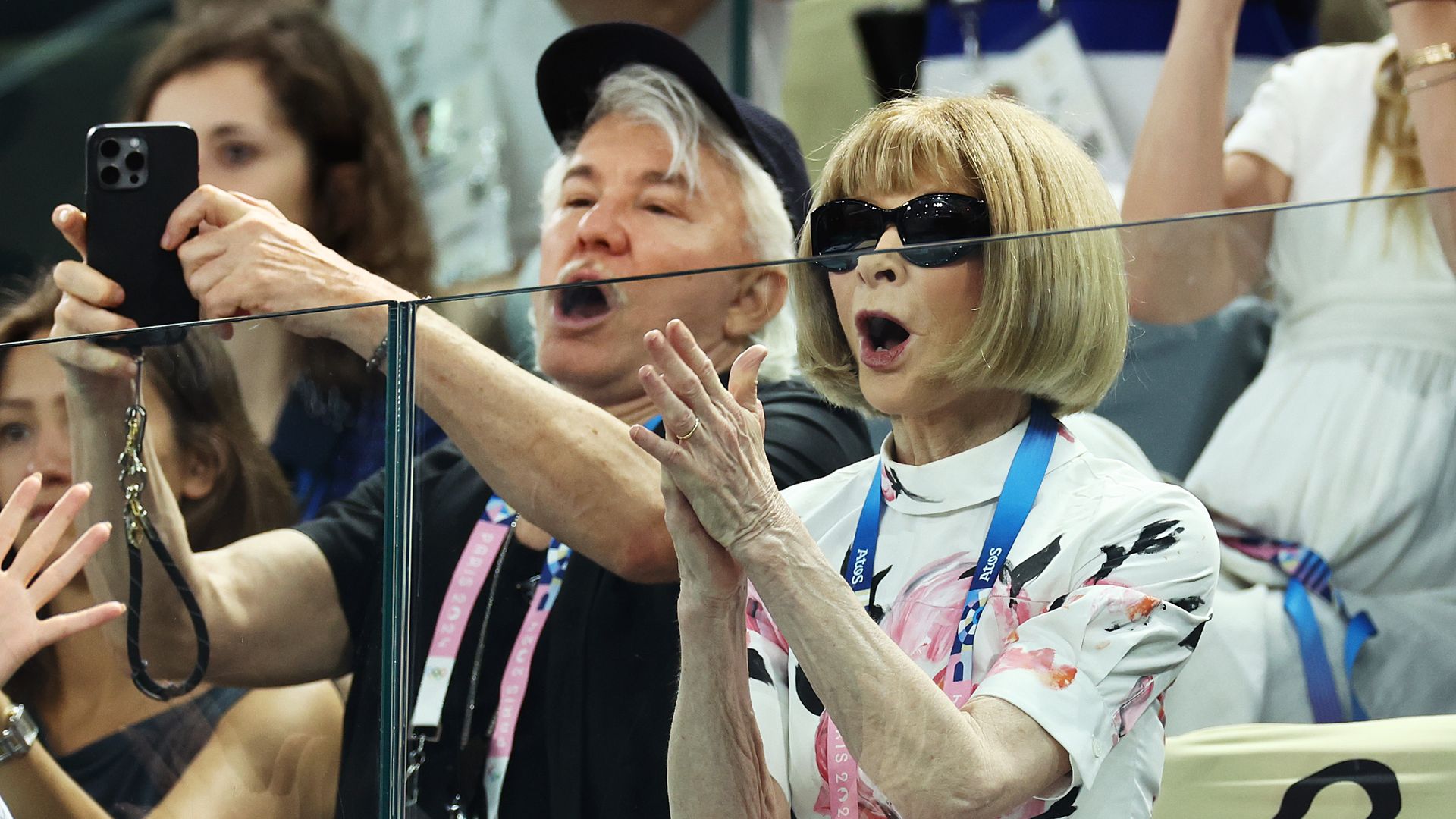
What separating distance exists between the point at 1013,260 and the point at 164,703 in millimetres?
770

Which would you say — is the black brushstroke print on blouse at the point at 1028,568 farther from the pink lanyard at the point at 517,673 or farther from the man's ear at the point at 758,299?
the pink lanyard at the point at 517,673

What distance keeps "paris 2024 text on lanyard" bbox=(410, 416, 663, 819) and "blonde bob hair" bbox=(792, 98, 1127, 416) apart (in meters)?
0.16

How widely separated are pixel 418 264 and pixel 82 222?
4.41ft

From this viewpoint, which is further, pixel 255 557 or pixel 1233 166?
pixel 1233 166

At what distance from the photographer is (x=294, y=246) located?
146 centimetres

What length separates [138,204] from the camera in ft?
4.62

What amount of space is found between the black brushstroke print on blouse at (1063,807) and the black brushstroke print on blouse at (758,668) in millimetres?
202

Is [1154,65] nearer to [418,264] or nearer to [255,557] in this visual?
[418,264]

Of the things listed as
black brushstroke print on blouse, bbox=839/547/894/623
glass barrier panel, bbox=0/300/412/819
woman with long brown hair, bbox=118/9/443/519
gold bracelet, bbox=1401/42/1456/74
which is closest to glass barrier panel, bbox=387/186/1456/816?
black brushstroke print on blouse, bbox=839/547/894/623

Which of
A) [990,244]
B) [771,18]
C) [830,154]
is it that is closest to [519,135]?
[771,18]

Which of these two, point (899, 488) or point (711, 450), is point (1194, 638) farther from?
point (711, 450)

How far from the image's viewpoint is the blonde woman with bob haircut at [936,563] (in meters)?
0.99

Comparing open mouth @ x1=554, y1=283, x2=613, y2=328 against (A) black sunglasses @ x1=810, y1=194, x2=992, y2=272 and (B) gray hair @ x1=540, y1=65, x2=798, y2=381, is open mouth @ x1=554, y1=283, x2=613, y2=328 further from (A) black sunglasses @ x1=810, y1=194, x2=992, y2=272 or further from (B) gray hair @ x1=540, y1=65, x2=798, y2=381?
(B) gray hair @ x1=540, y1=65, x2=798, y2=381

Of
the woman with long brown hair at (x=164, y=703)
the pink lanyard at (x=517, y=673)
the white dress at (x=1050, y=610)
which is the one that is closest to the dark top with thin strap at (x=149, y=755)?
the woman with long brown hair at (x=164, y=703)
